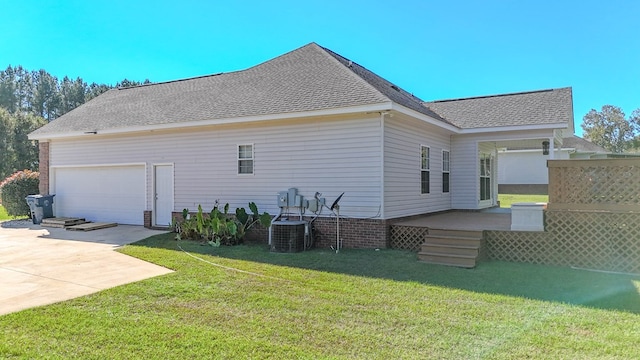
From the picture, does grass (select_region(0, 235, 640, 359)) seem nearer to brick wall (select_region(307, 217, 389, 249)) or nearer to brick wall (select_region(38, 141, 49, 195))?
brick wall (select_region(307, 217, 389, 249))

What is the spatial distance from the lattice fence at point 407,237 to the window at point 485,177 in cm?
629

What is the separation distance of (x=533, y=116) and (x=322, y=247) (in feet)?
26.9

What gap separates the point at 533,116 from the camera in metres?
12.9

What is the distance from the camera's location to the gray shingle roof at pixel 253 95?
10.2 metres

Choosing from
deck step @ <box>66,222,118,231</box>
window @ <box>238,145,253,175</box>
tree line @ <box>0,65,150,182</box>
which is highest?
tree line @ <box>0,65,150,182</box>

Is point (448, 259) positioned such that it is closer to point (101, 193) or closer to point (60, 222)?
point (101, 193)

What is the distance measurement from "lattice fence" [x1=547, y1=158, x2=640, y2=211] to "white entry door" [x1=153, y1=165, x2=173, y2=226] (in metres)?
10.3

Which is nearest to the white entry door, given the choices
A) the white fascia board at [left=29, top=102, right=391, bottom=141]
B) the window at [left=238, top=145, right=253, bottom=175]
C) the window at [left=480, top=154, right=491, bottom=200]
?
the white fascia board at [left=29, top=102, right=391, bottom=141]

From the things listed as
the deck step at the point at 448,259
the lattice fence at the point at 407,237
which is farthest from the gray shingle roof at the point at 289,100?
the deck step at the point at 448,259

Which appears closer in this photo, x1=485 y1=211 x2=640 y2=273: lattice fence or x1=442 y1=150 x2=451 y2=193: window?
x1=485 y1=211 x2=640 y2=273: lattice fence

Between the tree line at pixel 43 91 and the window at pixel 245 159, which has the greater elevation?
the tree line at pixel 43 91

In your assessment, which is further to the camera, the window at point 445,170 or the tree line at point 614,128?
the tree line at point 614,128

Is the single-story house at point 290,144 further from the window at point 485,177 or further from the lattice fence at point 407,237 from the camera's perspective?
the lattice fence at point 407,237

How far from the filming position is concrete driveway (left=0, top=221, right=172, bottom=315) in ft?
19.2
